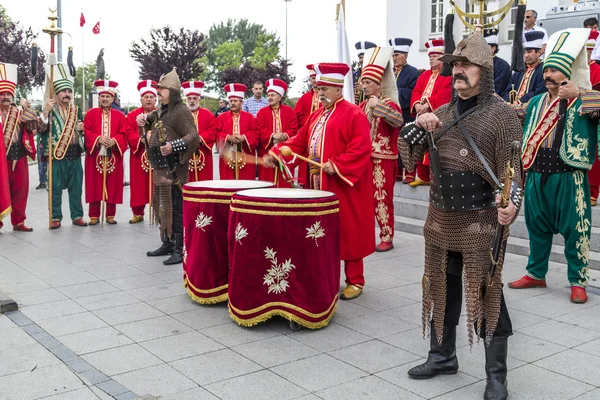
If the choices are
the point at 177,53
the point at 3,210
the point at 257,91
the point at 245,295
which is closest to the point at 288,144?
the point at 245,295

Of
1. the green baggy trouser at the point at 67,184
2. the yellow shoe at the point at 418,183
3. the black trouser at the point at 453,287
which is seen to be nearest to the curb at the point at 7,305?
the black trouser at the point at 453,287

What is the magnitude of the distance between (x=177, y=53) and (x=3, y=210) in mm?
22485

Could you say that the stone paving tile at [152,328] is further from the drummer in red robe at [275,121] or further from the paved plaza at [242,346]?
the drummer in red robe at [275,121]

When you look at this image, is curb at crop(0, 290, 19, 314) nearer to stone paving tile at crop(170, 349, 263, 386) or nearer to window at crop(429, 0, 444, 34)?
stone paving tile at crop(170, 349, 263, 386)

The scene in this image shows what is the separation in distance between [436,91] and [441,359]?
569 cm

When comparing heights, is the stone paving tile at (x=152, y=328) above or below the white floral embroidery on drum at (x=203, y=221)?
below

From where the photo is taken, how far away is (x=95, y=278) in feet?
22.7

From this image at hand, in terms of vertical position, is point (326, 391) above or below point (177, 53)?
below

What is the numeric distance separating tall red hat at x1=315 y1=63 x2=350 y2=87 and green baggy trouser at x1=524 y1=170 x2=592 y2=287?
1965 millimetres

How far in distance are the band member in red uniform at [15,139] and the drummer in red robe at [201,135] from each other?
7.39 ft

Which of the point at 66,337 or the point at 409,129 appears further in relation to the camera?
the point at 66,337

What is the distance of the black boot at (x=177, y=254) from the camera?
7.54m

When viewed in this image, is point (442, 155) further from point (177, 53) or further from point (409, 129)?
point (177, 53)

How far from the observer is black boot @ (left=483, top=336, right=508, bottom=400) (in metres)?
3.90
